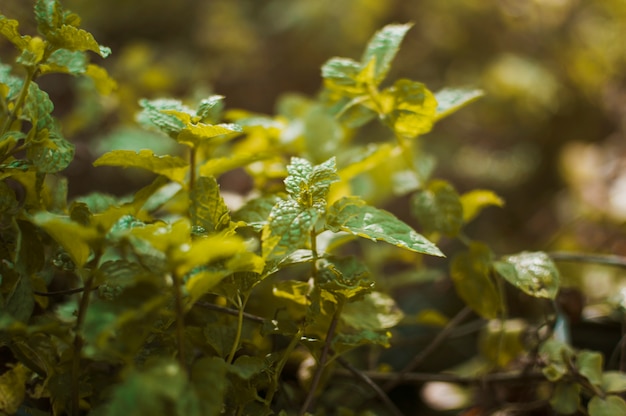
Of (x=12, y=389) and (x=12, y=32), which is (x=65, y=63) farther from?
(x=12, y=389)

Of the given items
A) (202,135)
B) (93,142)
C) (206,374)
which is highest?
→ (202,135)

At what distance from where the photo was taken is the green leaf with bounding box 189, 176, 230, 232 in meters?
0.65

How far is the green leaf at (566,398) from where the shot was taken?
0.78 meters

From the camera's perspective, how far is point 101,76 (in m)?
0.77

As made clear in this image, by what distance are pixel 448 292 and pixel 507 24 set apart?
1300 millimetres

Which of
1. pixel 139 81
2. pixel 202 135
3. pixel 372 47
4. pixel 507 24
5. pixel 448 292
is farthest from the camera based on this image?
pixel 507 24

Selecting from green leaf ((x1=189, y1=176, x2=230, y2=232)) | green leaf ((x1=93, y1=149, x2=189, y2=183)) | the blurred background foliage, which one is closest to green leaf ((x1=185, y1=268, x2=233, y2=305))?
Result: green leaf ((x1=189, y1=176, x2=230, y2=232))

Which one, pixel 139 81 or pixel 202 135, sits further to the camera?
pixel 139 81

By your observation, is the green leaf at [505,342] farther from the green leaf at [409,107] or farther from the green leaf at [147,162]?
the green leaf at [147,162]

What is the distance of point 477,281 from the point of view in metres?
0.85

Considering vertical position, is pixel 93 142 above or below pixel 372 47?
below

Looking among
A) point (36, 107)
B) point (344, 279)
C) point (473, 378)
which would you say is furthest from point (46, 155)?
point (473, 378)

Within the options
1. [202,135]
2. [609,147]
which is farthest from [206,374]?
[609,147]

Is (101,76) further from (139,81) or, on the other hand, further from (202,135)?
(139,81)
